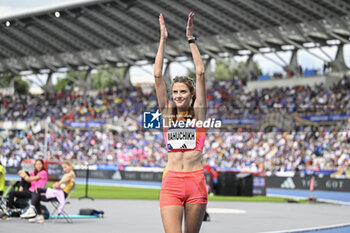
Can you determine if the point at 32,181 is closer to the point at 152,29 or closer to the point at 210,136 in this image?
the point at 210,136

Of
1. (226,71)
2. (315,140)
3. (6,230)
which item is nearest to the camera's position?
(6,230)

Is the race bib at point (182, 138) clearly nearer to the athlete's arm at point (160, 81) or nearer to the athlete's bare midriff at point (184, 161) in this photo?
the athlete's bare midriff at point (184, 161)

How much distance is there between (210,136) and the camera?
45.8m

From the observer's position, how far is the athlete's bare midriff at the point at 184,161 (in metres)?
5.86

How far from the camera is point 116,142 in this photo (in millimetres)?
49656

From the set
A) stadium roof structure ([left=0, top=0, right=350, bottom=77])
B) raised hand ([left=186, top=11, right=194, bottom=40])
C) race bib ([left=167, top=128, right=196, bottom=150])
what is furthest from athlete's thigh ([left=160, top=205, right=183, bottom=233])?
stadium roof structure ([left=0, top=0, right=350, bottom=77])

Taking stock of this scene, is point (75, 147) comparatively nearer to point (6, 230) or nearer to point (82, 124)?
point (82, 124)

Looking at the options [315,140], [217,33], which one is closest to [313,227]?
[315,140]

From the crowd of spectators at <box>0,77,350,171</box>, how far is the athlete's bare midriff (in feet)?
99.9

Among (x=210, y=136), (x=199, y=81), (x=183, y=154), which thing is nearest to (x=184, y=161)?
(x=183, y=154)

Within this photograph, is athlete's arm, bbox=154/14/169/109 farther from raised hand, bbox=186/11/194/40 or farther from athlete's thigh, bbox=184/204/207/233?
athlete's thigh, bbox=184/204/207/233

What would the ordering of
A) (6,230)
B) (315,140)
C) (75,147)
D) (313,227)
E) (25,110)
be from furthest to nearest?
(25,110)
(75,147)
(315,140)
(313,227)
(6,230)

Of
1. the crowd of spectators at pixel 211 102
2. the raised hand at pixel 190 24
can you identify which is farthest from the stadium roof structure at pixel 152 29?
the raised hand at pixel 190 24

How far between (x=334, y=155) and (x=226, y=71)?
303ft
